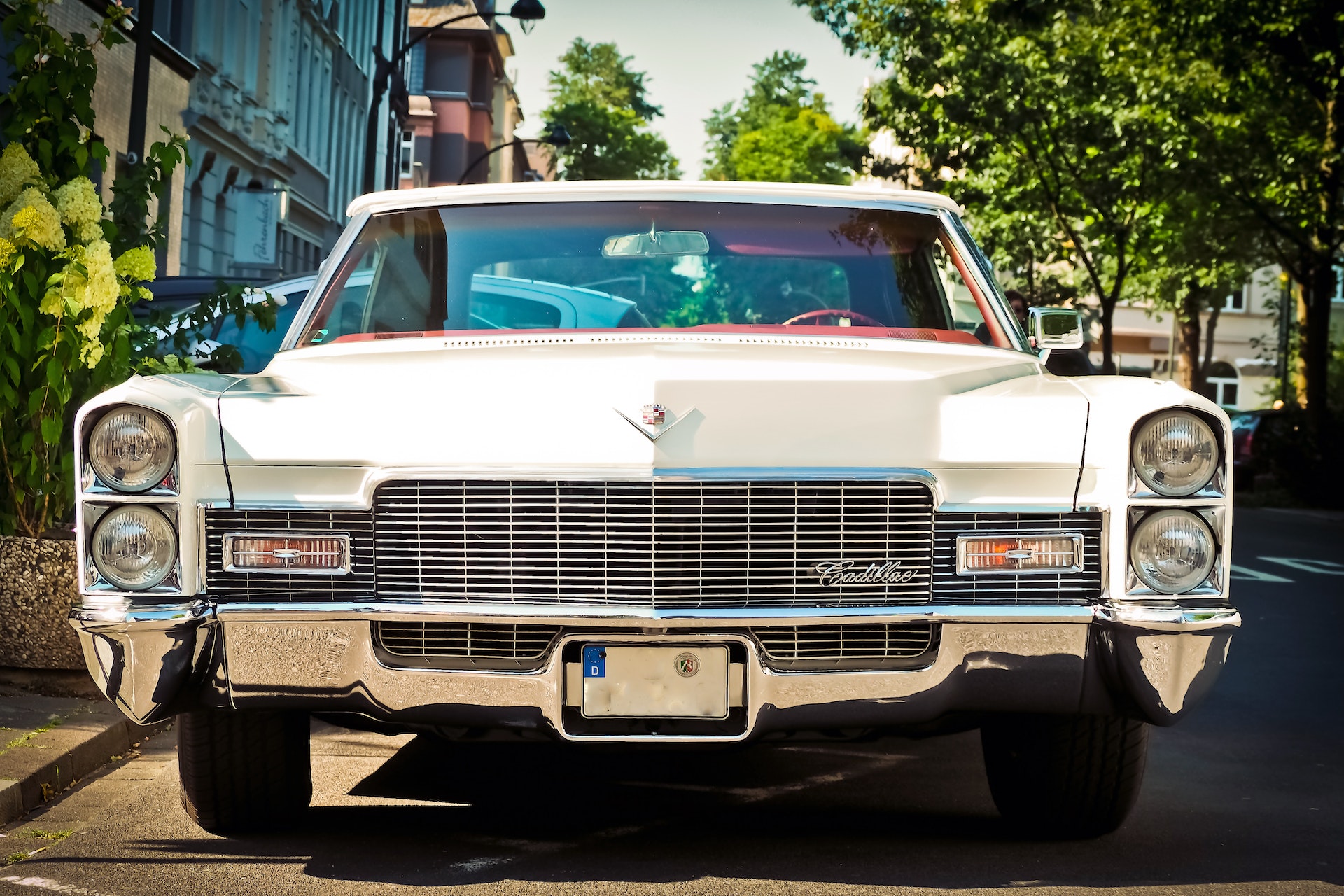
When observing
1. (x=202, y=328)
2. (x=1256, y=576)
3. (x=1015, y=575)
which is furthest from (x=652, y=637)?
(x=1256, y=576)

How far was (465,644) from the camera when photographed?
165 inches

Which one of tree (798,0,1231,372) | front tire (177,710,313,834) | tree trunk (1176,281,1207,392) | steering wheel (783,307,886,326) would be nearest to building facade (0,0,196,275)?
tree (798,0,1231,372)

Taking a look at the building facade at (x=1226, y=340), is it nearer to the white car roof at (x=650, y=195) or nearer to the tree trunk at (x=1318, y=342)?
the tree trunk at (x=1318, y=342)

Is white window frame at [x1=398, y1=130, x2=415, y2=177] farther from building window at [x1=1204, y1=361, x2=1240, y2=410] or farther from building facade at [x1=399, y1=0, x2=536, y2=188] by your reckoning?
building window at [x1=1204, y1=361, x2=1240, y2=410]

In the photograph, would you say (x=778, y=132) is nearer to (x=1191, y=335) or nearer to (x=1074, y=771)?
(x=1191, y=335)

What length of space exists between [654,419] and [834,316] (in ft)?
4.67

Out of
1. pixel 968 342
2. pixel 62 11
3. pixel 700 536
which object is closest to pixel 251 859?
pixel 700 536

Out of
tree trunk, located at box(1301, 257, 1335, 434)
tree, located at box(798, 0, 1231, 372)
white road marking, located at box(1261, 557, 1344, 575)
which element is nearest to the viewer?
white road marking, located at box(1261, 557, 1344, 575)

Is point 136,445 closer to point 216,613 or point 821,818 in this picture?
point 216,613

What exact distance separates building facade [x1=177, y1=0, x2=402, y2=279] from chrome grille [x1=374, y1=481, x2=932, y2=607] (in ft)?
52.6

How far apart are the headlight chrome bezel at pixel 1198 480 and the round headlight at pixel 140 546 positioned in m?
2.18

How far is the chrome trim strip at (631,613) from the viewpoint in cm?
409

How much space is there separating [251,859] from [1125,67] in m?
25.4

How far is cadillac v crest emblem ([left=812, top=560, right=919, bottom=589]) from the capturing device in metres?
4.16
